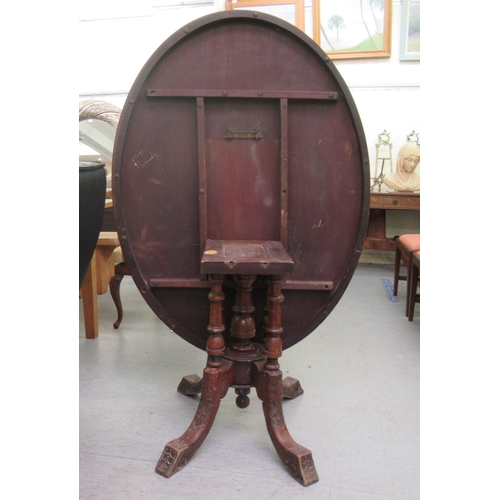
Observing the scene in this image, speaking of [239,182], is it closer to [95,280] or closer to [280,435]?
[280,435]

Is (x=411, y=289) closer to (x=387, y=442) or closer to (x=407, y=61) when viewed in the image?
(x=387, y=442)

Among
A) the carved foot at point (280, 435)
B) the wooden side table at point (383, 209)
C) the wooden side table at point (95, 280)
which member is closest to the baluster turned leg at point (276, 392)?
the carved foot at point (280, 435)

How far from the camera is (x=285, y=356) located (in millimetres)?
2592

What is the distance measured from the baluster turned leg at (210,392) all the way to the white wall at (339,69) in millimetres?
3447

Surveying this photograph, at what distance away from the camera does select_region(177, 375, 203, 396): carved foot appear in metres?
2.09

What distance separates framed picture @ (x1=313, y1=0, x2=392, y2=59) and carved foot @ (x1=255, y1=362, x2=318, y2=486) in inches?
149

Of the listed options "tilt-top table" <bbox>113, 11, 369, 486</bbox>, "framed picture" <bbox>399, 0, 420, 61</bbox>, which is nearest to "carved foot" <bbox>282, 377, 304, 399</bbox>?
"tilt-top table" <bbox>113, 11, 369, 486</bbox>

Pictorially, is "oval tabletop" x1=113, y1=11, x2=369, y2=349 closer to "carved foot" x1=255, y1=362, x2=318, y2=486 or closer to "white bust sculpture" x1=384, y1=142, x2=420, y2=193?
"carved foot" x1=255, y1=362, x2=318, y2=486

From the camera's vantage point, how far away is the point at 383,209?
15.2 ft

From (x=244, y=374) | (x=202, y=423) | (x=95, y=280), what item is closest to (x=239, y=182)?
(x=244, y=374)

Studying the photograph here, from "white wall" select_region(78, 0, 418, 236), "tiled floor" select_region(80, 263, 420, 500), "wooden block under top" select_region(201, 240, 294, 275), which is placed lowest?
"tiled floor" select_region(80, 263, 420, 500)

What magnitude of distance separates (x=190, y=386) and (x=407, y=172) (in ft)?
10.4

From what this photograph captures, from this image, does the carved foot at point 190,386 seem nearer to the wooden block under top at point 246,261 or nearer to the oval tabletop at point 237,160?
the oval tabletop at point 237,160

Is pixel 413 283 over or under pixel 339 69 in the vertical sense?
under
